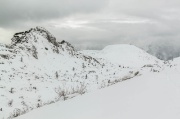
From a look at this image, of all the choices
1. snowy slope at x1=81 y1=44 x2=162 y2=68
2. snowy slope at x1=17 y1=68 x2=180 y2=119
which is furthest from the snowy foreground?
snowy slope at x1=81 y1=44 x2=162 y2=68

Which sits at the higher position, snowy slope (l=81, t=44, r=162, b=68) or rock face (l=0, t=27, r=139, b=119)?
rock face (l=0, t=27, r=139, b=119)

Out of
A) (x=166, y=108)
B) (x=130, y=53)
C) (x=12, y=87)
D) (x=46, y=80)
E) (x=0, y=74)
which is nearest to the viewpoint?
(x=166, y=108)

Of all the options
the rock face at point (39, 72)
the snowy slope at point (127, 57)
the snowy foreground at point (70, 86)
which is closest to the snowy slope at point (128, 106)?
the snowy foreground at point (70, 86)

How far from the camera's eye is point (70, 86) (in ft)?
110

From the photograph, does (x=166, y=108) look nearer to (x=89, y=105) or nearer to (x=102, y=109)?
(x=102, y=109)

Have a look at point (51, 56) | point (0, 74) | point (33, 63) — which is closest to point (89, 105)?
point (0, 74)

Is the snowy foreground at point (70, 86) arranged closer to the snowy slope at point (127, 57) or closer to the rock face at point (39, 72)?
the rock face at point (39, 72)

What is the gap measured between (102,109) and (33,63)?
36.3 meters

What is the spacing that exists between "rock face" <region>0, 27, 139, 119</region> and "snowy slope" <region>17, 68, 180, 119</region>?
35.9ft

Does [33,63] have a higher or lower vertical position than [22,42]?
lower

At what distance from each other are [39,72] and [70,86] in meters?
6.50

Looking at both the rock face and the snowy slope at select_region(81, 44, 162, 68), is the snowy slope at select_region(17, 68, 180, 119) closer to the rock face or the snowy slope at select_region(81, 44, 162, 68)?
the rock face

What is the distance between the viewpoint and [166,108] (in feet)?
16.4

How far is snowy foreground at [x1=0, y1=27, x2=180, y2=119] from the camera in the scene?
5.53 m
